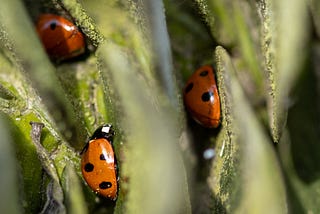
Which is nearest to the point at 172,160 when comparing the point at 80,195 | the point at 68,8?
→ the point at 80,195

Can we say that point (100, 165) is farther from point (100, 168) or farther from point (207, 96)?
point (207, 96)

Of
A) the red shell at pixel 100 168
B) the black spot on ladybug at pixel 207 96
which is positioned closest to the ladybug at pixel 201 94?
the black spot on ladybug at pixel 207 96

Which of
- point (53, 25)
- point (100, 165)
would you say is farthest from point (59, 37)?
point (100, 165)

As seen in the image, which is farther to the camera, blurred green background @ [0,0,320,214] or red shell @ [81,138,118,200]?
red shell @ [81,138,118,200]

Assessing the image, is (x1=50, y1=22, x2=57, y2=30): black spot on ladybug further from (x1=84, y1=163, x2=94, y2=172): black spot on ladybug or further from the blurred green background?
(x1=84, y1=163, x2=94, y2=172): black spot on ladybug

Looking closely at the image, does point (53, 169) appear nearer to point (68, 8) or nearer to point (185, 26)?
point (68, 8)

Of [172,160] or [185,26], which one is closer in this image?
[172,160]

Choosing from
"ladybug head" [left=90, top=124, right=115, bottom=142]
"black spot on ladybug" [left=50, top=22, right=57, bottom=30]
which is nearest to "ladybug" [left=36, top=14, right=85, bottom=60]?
"black spot on ladybug" [left=50, top=22, right=57, bottom=30]

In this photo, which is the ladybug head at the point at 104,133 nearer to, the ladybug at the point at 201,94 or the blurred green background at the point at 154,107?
the blurred green background at the point at 154,107
